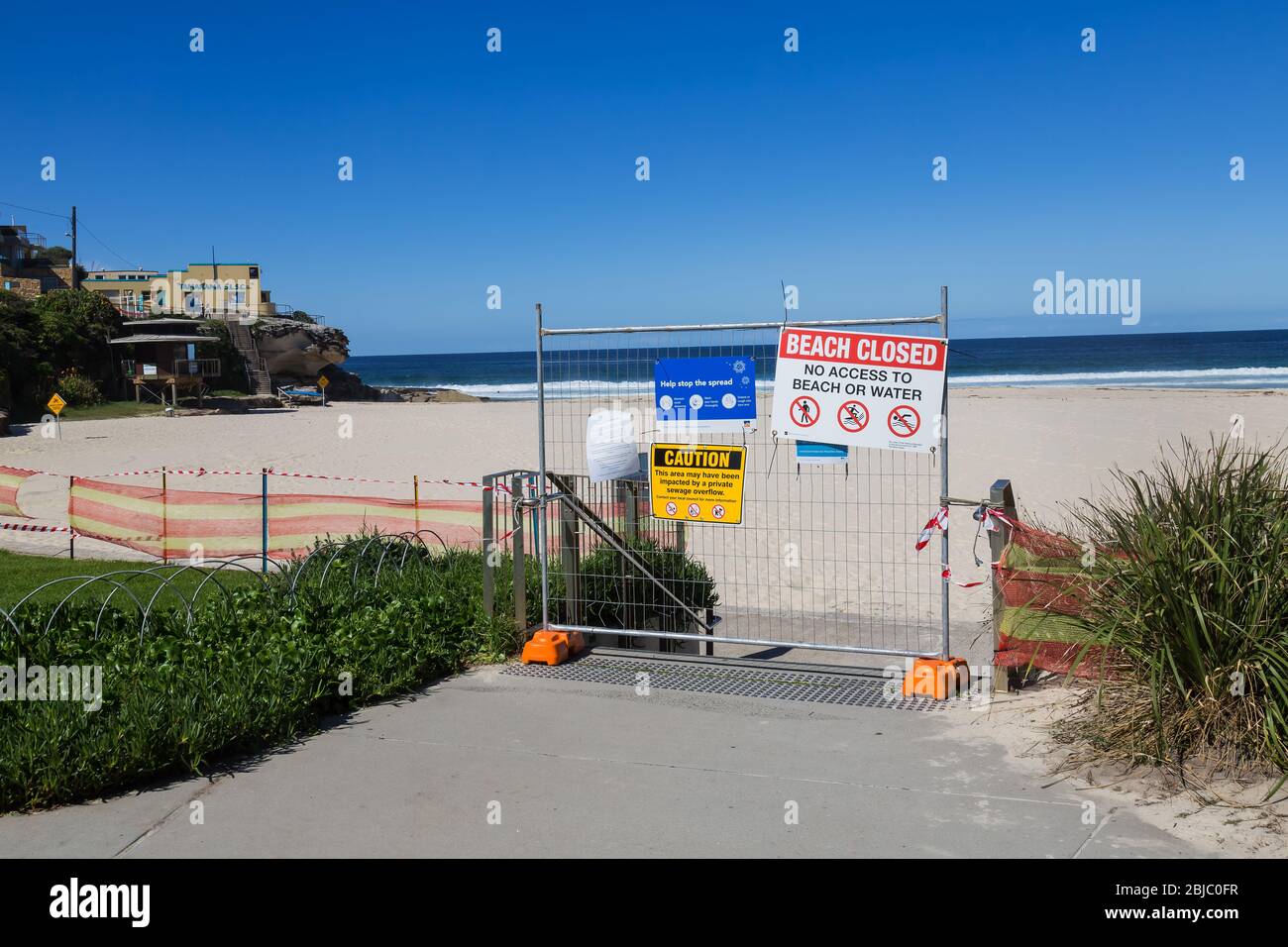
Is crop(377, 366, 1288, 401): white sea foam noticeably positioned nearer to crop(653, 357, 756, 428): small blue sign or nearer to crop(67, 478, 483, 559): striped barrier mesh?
crop(67, 478, 483, 559): striped barrier mesh

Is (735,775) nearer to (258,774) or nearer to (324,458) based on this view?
(258,774)

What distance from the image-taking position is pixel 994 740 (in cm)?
584

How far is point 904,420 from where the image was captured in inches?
264

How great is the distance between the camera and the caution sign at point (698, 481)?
7336mm

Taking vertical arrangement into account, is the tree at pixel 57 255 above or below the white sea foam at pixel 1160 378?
above

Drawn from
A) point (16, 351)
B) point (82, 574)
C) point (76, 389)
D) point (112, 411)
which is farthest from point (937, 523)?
point (76, 389)

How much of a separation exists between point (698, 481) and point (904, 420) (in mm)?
1525

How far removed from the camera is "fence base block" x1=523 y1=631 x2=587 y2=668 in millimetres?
7633

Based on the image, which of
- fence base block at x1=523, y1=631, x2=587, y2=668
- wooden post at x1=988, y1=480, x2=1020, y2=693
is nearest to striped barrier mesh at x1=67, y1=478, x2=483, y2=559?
fence base block at x1=523, y1=631, x2=587, y2=668

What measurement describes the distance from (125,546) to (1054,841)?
12.9 metres

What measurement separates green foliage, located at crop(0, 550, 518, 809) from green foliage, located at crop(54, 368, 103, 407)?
3393 centimetres

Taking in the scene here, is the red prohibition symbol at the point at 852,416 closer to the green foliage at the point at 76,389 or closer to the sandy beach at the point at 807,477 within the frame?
the sandy beach at the point at 807,477

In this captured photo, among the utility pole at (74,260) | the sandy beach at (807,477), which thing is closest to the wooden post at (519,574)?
the sandy beach at (807,477)

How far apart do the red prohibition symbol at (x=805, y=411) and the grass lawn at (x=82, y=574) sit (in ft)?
17.2
